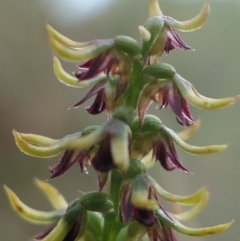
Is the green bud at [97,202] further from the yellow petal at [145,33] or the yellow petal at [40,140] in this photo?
the yellow petal at [145,33]

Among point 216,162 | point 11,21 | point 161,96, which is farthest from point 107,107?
point 11,21

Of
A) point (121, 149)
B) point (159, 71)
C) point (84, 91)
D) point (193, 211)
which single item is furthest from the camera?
point (84, 91)

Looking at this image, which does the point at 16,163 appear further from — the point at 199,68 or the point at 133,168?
the point at 133,168

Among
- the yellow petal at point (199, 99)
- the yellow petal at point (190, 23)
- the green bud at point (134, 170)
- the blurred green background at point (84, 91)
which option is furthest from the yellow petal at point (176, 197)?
the blurred green background at point (84, 91)

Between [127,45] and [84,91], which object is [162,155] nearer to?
[127,45]

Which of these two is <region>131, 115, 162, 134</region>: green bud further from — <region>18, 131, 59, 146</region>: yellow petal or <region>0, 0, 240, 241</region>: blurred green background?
<region>0, 0, 240, 241</region>: blurred green background

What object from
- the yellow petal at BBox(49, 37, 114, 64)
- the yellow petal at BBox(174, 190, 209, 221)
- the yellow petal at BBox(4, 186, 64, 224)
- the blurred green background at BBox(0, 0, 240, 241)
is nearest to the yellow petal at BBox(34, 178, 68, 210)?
the yellow petal at BBox(4, 186, 64, 224)

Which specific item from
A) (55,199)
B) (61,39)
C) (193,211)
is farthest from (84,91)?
(61,39)
